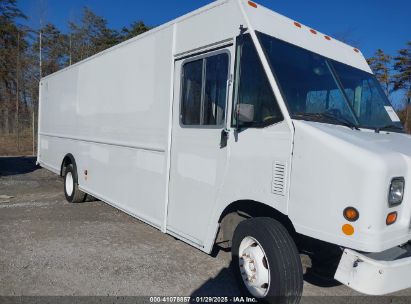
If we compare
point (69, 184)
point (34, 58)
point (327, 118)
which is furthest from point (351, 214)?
point (34, 58)

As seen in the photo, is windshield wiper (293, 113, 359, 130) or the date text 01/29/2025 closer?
windshield wiper (293, 113, 359, 130)

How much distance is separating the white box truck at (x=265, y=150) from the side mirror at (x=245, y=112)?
0.04 ft

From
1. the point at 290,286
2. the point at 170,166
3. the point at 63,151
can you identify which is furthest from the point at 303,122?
the point at 63,151

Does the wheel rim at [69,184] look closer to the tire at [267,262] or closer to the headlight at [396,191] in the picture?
the tire at [267,262]

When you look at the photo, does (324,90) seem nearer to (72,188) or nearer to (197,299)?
(197,299)

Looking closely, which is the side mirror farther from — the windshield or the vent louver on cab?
the vent louver on cab

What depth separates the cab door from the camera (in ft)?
12.5

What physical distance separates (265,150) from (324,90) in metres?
1.03

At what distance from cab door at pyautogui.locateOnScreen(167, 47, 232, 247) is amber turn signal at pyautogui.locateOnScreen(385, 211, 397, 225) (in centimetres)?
162

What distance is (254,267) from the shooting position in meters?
3.33

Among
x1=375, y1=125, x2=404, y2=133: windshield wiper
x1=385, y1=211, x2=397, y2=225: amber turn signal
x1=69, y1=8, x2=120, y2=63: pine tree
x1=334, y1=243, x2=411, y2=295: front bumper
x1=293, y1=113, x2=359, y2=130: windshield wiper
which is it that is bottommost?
x1=334, y1=243, x2=411, y2=295: front bumper

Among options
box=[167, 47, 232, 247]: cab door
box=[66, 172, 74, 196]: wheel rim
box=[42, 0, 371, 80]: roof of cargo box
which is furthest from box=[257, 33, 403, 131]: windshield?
box=[66, 172, 74, 196]: wheel rim

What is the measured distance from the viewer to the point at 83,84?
282 inches

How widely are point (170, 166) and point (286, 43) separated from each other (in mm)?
2040
